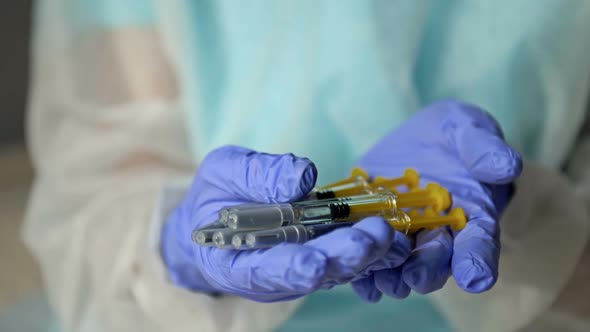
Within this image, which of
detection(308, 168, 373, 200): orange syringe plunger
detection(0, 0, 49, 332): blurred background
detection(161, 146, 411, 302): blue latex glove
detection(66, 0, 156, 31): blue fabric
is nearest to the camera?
detection(161, 146, 411, 302): blue latex glove

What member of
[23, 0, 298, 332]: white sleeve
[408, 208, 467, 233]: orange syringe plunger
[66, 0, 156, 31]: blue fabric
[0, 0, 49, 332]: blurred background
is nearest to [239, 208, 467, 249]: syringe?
[408, 208, 467, 233]: orange syringe plunger

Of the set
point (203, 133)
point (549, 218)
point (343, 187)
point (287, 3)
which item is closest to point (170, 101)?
point (203, 133)

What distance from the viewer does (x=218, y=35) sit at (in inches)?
25.6

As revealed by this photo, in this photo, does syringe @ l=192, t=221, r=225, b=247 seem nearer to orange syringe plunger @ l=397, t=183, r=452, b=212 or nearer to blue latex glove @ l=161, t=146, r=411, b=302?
blue latex glove @ l=161, t=146, r=411, b=302

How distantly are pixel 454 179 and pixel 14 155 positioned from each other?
0.84 m

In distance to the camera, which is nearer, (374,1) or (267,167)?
(267,167)

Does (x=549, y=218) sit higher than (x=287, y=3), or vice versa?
(x=287, y=3)

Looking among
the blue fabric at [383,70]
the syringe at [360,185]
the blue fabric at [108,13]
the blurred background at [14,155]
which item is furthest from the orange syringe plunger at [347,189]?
the blurred background at [14,155]

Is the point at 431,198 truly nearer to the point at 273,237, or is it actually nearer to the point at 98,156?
the point at 273,237

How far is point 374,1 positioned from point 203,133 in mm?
217

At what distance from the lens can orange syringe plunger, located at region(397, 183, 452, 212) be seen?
0.43 m

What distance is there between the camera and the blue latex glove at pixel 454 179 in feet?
1.22

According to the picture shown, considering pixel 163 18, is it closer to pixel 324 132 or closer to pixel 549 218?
pixel 324 132

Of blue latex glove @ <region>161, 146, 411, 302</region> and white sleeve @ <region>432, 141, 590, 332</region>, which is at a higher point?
blue latex glove @ <region>161, 146, 411, 302</region>
